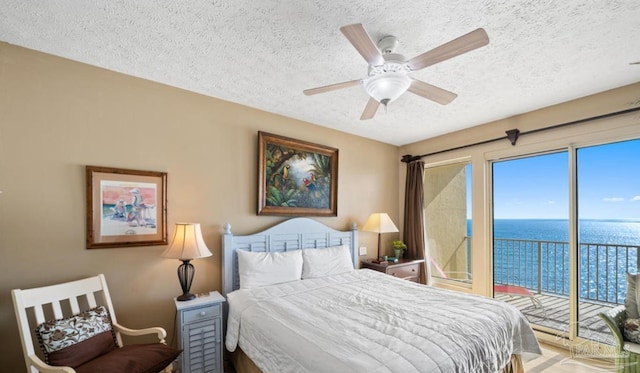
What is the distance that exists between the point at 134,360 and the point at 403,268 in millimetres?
3235

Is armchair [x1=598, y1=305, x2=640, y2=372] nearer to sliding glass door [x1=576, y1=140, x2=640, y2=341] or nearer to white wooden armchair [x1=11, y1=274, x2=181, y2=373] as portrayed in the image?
sliding glass door [x1=576, y1=140, x2=640, y2=341]

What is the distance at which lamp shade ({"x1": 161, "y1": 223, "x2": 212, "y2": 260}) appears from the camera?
90.4 inches

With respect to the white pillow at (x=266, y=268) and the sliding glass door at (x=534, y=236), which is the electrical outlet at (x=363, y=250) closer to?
the white pillow at (x=266, y=268)

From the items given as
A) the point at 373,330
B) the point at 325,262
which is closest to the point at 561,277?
the point at 325,262

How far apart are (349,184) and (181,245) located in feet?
8.10

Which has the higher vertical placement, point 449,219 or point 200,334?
point 449,219

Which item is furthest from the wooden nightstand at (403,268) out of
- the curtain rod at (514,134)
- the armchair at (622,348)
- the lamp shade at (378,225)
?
the armchair at (622,348)

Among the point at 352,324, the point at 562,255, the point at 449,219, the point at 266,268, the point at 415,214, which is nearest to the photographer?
the point at 352,324

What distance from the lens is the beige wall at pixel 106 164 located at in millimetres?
1997

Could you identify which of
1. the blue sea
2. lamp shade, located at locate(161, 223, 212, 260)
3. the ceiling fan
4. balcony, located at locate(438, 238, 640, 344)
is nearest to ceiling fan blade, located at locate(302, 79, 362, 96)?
the ceiling fan

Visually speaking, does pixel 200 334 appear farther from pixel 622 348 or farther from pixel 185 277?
pixel 622 348

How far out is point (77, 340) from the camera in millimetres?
1721

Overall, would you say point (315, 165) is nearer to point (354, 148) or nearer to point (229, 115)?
point (354, 148)

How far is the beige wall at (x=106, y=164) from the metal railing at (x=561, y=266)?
3.34 meters
